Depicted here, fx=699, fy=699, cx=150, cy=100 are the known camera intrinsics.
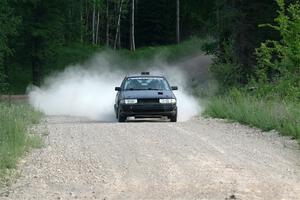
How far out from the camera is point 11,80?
205 feet

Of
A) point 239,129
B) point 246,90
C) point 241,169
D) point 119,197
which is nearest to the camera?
point 119,197

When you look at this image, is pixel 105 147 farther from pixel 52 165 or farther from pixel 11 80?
pixel 11 80

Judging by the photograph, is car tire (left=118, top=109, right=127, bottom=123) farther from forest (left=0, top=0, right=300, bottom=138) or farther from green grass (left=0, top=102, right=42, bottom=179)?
green grass (left=0, top=102, right=42, bottom=179)

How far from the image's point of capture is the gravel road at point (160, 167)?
9.93 m

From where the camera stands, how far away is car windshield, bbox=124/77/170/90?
2466cm

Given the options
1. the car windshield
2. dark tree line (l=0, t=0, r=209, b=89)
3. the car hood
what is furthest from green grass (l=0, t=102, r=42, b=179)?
dark tree line (l=0, t=0, r=209, b=89)

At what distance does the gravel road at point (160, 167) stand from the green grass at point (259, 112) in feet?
1.63

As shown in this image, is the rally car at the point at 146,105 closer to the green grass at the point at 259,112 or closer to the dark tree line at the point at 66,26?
the green grass at the point at 259,112

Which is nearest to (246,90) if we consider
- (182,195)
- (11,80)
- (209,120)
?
(209,120)

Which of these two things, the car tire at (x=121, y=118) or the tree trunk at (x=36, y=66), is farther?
the tree trunk at (x=36, y=66)

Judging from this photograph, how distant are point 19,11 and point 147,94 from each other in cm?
3271

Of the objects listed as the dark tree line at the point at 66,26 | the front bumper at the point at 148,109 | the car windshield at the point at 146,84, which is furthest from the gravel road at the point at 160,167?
the dark tree line at the point at 66,26

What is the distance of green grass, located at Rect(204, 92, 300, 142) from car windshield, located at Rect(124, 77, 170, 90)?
1.89m

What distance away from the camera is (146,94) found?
926 inches
